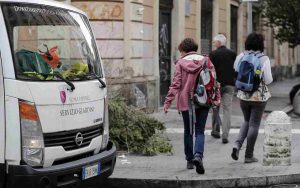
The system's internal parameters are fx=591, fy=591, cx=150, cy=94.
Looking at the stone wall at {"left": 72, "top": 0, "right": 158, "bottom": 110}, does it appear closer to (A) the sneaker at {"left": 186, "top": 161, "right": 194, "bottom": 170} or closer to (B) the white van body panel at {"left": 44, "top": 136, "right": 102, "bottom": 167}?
(A) the sneaker at {"left": 186, "top": 161, "right": 194, "bottom": 170}

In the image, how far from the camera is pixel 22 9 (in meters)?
5.90

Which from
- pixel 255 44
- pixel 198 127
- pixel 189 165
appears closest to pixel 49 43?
pixel 198 127

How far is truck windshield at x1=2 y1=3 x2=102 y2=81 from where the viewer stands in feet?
18.8

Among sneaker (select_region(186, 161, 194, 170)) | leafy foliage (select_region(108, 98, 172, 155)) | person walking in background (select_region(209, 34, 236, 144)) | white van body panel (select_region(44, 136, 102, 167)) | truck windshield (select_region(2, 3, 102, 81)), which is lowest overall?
sneaker (select_region(186, 161, 194, 170))

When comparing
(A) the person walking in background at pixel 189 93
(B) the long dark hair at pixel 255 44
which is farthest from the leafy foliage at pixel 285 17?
(A) the person walking in background at pixel 189 93

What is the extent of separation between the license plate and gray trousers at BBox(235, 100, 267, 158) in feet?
9.18

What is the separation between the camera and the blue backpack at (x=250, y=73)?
816cm

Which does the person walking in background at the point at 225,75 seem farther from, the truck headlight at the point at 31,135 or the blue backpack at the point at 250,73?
the truck headlight at the point at 31,135

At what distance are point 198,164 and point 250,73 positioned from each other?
149 cm

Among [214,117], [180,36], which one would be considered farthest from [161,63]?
[214,117]

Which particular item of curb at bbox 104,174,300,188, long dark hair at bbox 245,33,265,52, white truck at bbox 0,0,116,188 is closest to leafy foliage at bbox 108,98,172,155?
curb at bbox 104,174,300,188

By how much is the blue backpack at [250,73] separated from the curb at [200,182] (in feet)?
4.20

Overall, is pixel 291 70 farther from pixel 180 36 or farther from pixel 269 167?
pixel 269 167

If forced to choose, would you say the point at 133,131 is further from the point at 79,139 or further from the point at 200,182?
the point at 79,139
